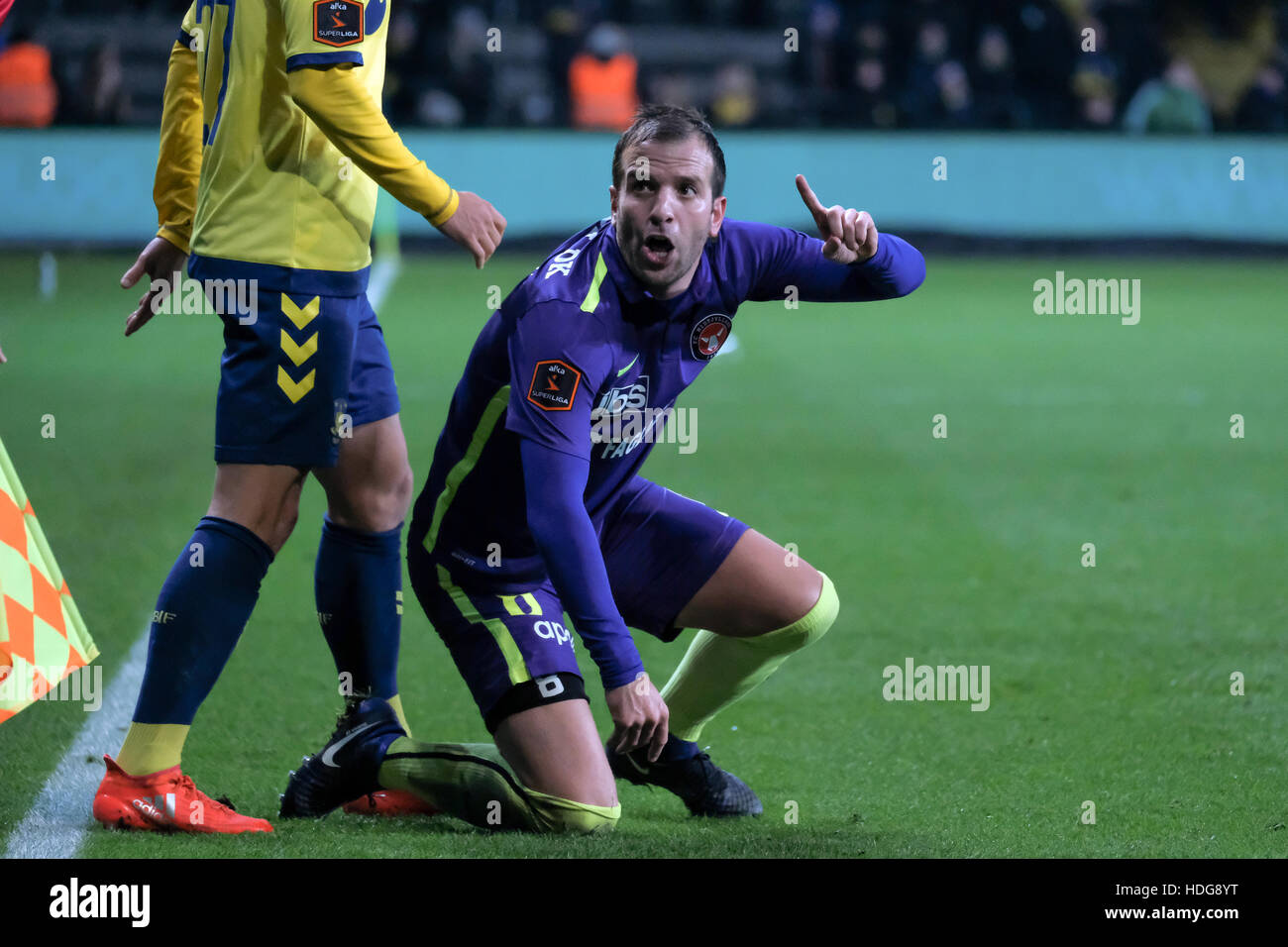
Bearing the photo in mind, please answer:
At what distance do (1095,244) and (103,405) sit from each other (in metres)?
11.8

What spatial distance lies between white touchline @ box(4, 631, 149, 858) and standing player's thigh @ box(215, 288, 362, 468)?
2.72ft

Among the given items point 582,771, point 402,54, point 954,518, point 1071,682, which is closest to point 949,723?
point 1071,682

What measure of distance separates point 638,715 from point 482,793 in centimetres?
54

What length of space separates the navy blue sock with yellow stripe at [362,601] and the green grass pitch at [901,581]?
1.11 feet

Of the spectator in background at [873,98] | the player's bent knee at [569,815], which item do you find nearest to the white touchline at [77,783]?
the player's bent knee at [569,815]

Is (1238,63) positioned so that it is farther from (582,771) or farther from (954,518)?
(582,771)

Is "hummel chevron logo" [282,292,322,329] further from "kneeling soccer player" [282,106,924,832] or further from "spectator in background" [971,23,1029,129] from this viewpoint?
"spectator in background" [971,23,1029,129]

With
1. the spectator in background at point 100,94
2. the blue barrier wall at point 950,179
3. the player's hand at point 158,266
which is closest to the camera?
the player's hand at point 158,266

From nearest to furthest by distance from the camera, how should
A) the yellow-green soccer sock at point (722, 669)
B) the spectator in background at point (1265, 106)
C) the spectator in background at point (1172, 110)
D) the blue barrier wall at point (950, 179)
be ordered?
1. the yellow-green soccer sock at point (722, 669)
2. the blue barrier wall at point (950, 179)
3. the spectator in background at point (1265, 106)
4. the spectator in background at point (1172, 110)

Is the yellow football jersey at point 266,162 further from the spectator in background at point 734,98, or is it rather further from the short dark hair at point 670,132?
the spectator in background at point 734,98

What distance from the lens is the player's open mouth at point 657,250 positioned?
3502 mm

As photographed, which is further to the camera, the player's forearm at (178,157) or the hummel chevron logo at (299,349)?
the player's forearm at (178,157)

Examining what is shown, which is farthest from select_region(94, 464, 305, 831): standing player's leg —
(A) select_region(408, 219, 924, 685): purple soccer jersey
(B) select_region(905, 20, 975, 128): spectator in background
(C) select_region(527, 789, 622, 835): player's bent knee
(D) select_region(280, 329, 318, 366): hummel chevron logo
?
(B) select_region(905, 20, 975, 128): spectator in background

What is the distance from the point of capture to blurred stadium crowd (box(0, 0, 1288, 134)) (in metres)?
18.7
